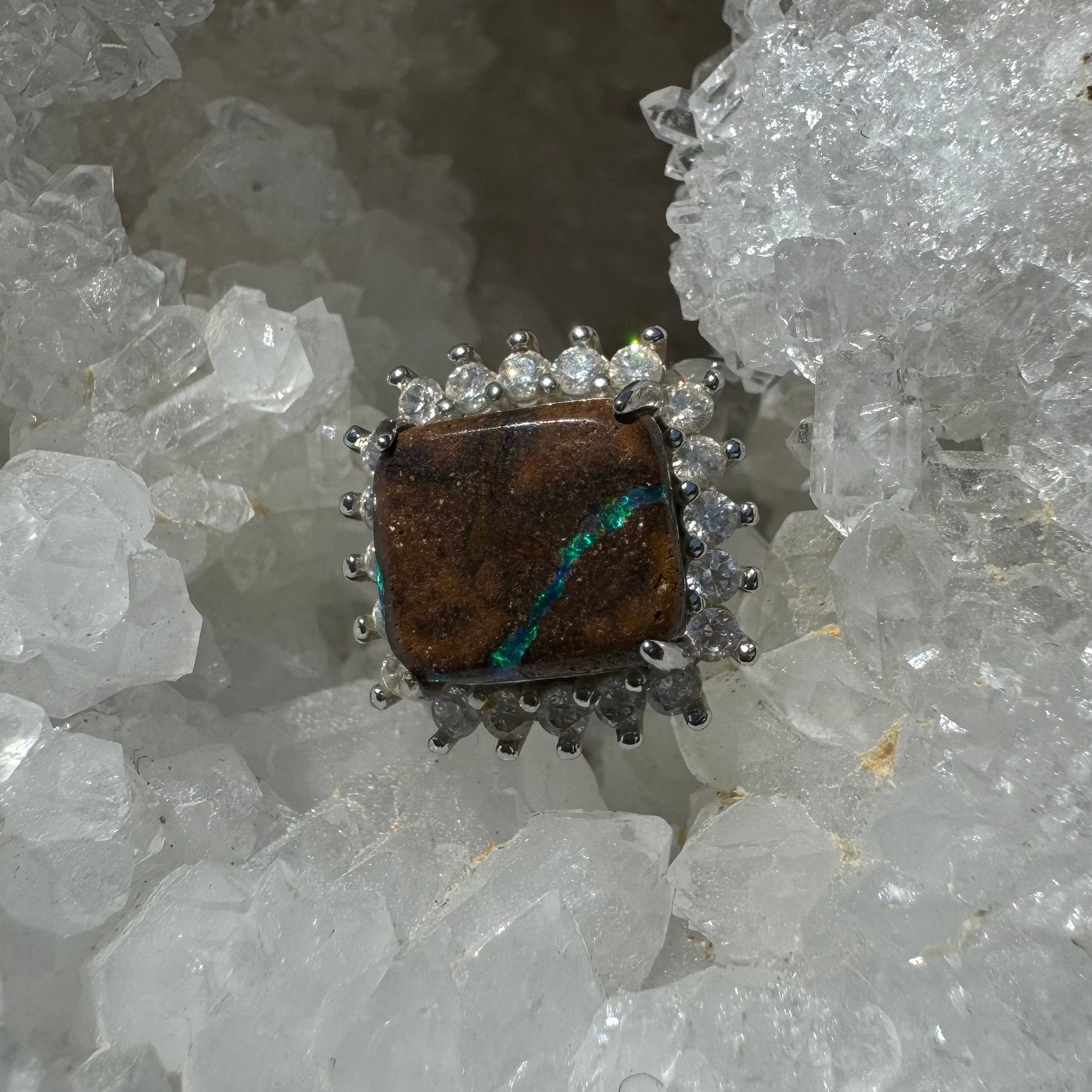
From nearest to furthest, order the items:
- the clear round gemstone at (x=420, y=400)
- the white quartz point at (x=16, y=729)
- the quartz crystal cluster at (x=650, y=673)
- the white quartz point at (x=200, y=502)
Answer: the quartz crystal cluster at (x=650, y=673) → the white quartz point at (x=16, y=729) → the clear round gemstone at (x=420, y=400) → the white quartz point at (x=200, y=502)

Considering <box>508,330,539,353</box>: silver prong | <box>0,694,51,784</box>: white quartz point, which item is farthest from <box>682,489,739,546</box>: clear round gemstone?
<box>0,694,51,784</box>: white quartz point

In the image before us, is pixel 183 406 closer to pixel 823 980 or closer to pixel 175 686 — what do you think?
pixel 175 686

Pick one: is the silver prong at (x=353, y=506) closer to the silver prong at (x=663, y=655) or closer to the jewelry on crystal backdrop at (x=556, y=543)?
the jewelry on crystal backdrop at (x=556, y=543)

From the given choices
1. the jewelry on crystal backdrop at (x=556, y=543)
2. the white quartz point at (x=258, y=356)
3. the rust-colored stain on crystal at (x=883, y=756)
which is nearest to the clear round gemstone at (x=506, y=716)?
the jewelry on crystal backdrop at (x=556, y=543)

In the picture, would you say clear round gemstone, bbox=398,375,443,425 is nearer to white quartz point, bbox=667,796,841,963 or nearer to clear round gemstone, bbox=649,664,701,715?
clear round gemstone, bbox=649,664,701,715

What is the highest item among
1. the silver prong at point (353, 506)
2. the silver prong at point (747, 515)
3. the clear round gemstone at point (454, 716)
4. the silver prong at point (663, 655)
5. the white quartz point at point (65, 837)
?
the silver prong at point (747, 515)

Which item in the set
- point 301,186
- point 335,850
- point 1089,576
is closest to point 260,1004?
point 335,850

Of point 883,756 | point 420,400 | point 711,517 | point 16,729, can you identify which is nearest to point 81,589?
point 16,729
